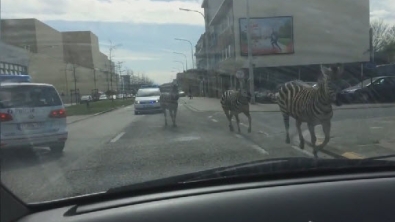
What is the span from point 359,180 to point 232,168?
733 mm

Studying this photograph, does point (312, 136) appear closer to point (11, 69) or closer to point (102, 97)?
point (102, 97)

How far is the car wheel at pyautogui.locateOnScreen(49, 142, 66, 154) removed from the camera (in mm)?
5346

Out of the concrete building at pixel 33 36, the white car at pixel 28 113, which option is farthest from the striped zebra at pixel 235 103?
the concrete building at pixel 33 36

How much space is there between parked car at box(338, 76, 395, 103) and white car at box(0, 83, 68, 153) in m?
5.63

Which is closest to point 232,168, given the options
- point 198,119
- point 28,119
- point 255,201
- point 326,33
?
point 255,201

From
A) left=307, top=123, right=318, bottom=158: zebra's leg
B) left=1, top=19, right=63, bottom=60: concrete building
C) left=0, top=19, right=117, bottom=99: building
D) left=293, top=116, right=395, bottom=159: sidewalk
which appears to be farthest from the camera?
left=307, top=123, right=318, bottom=158: zebra's leg

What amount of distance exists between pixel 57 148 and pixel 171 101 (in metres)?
5.57

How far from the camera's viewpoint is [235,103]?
9.42 m

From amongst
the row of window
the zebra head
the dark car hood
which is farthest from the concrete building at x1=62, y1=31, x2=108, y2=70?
the zebra head

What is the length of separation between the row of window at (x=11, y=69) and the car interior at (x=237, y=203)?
3.29ft

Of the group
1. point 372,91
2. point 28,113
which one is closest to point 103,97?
point 28,113

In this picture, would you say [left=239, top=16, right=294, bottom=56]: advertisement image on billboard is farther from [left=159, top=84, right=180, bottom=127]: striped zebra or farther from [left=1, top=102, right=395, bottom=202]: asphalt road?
[left=159, top=84, right=180, bottom=127]: striped zebra

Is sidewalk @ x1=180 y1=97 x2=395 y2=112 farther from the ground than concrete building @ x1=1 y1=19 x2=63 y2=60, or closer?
closer

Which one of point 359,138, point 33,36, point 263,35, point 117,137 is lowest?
point 359,138
